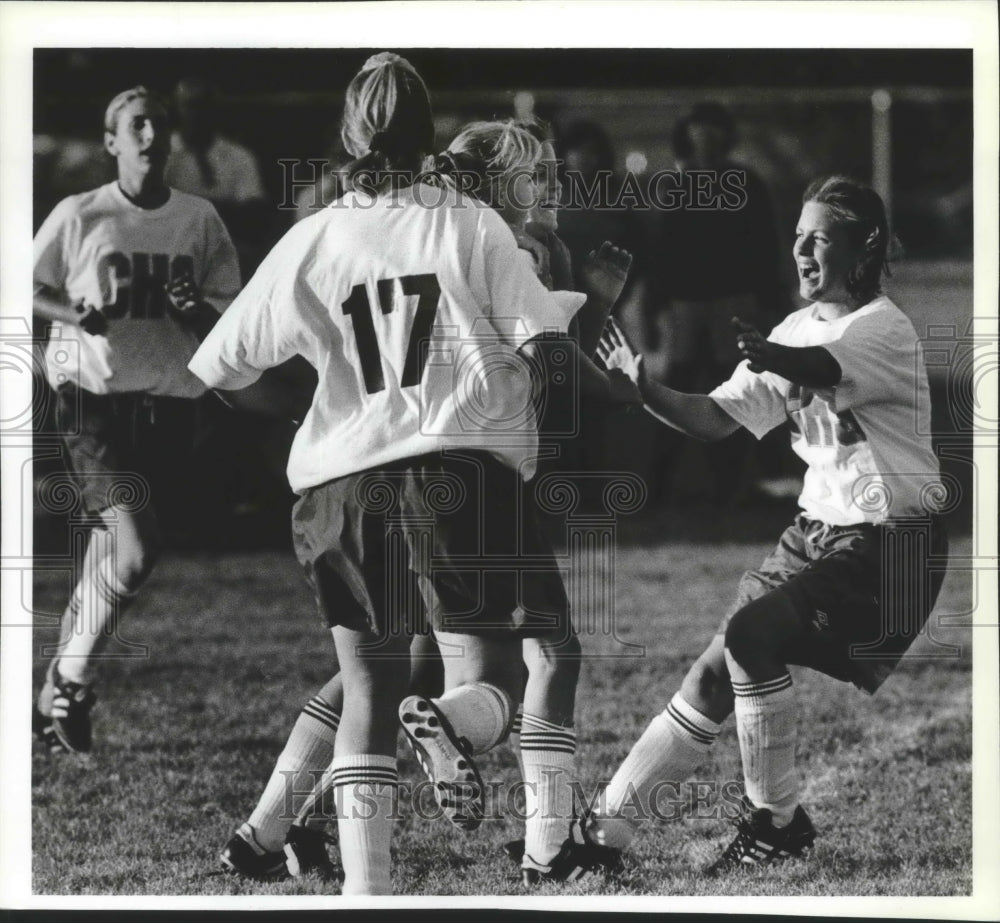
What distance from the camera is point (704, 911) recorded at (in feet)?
13.1

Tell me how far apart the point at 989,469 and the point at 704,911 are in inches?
51.8

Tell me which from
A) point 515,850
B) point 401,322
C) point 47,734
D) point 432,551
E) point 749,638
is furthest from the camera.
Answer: point 47,734

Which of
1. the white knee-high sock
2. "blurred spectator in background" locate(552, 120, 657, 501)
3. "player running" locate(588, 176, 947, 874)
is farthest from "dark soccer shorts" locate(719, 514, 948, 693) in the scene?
the white knee-high sock

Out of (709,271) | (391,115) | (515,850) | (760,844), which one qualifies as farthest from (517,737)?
(391,115)

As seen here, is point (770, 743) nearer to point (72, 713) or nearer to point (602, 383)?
point (602, 383)

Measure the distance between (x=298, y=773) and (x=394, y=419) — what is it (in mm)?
977

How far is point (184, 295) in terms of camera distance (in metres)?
4.09

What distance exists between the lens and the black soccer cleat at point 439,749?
3.75 m

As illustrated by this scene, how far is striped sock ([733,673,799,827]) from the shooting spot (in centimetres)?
396

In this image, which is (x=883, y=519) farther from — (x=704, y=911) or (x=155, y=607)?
(x=155, y=607)

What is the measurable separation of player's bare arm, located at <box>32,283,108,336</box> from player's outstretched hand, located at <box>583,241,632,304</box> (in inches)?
49.6

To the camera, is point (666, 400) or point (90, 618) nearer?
point (666, 400)

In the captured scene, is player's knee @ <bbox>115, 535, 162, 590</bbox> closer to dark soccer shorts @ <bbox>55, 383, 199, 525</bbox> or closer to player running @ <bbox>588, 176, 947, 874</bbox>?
dark soccer shorts @ <bbox>55, 383, 199, 525</bbox>

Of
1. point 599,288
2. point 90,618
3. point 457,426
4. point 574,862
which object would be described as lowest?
point 574,862
